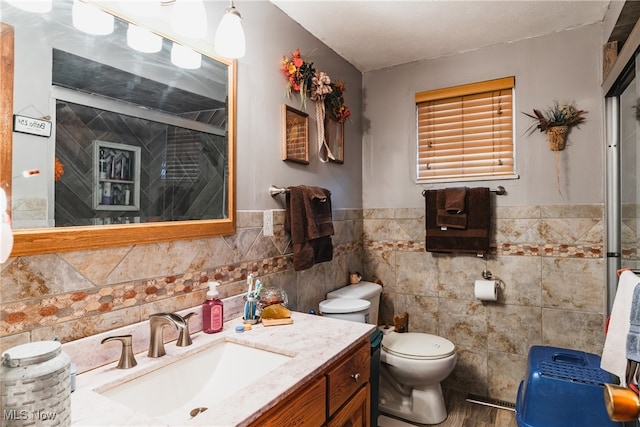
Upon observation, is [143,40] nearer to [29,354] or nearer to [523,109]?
[29,354]

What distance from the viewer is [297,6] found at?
2006 mm

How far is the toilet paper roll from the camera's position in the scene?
7.68 ft

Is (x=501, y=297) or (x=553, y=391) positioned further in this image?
(x=501, y=297)

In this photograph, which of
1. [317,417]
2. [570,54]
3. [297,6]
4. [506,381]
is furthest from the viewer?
[506,381]

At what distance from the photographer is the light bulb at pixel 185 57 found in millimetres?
1417

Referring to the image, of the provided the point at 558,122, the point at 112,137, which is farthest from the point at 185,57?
the point at 558,122

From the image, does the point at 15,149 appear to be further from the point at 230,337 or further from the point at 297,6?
the point at 297,6

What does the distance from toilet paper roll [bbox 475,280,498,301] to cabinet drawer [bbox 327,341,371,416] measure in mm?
1201

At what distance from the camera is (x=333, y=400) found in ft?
4.07

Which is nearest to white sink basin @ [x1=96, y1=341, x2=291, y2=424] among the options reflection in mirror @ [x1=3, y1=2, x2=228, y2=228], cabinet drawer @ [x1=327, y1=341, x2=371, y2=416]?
cabinet drawer @ [x1=327, y1=341, x2=371, y2=416]

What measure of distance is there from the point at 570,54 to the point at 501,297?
1.58 meters

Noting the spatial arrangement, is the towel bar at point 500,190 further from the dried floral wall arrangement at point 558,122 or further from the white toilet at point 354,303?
the white toilet at point 354,303

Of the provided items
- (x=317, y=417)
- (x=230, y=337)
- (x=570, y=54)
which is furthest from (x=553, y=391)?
(x=570, y=54)

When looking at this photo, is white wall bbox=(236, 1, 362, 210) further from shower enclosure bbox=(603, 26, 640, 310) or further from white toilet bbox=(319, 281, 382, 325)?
shower enclosure bbox=(603, 26, 640, 310)
